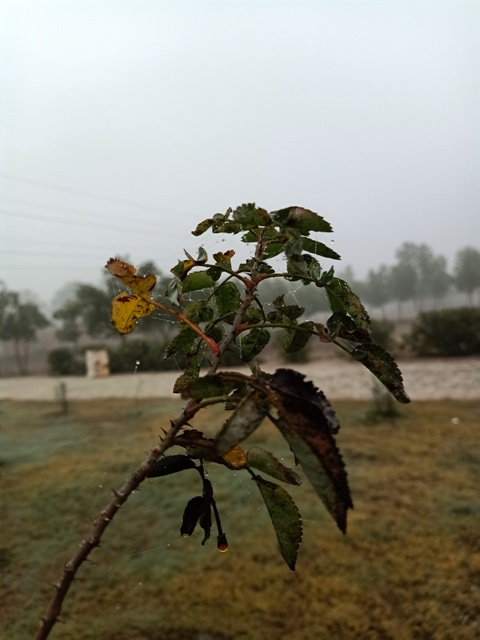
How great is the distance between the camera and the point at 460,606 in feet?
4.65

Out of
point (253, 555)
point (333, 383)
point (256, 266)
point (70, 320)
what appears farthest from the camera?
point (70, 320)

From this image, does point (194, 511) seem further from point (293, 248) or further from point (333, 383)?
point (333, 383)

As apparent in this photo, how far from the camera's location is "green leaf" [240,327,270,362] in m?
0.32

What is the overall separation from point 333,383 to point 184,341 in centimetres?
477

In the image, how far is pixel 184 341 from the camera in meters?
0.31

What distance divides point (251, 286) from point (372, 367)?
0.07m

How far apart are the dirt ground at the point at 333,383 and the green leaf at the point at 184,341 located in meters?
4.03

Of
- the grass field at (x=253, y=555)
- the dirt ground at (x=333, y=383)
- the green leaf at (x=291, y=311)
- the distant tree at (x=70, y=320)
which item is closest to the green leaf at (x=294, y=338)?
the green leaf at (x=291, y=311)

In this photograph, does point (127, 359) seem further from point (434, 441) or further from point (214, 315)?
point (214, 315)

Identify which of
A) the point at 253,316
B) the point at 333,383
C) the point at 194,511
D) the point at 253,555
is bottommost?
the point at 253,555

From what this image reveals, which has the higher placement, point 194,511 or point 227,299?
point 227,299

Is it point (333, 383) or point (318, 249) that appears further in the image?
point (333, 383)

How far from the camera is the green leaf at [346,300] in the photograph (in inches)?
10.5

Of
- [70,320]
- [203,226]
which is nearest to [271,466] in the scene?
[203,226]
